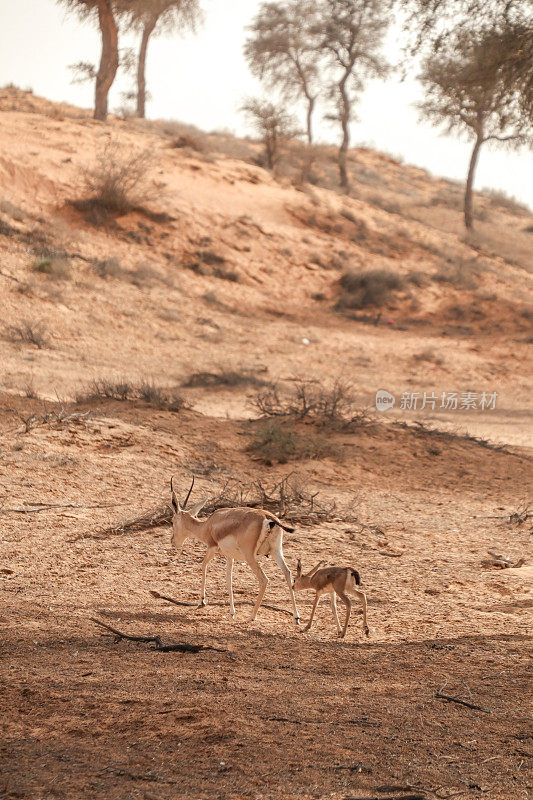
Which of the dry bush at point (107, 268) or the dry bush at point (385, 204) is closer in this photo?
the dry bush at point (107, 268)

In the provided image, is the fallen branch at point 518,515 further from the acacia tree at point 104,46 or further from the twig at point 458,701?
the acacia tree at point 104,46

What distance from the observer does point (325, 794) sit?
8.11 ft

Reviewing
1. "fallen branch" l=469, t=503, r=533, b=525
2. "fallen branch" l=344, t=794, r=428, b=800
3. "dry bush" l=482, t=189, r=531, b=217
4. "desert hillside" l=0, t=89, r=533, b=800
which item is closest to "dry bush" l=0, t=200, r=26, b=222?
"desert hillside" l=0, t=89, r=533, b=800

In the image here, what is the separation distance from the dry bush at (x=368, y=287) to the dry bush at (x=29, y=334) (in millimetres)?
10217

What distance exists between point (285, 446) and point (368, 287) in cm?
1436

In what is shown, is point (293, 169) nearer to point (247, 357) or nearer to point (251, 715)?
point (247, 357)

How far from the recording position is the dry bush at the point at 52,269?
16.8 m

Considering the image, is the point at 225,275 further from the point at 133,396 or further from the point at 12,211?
the point at 133,396

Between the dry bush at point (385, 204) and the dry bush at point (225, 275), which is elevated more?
the dry bush at point (385, 204)

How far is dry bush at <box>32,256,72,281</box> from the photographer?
661 inches

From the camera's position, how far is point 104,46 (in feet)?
94.3

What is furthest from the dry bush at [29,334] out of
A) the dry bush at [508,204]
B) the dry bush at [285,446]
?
the dry bush at [508,204]

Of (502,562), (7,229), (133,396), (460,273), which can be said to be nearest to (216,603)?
(502,562)

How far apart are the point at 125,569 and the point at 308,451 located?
4.41 m
